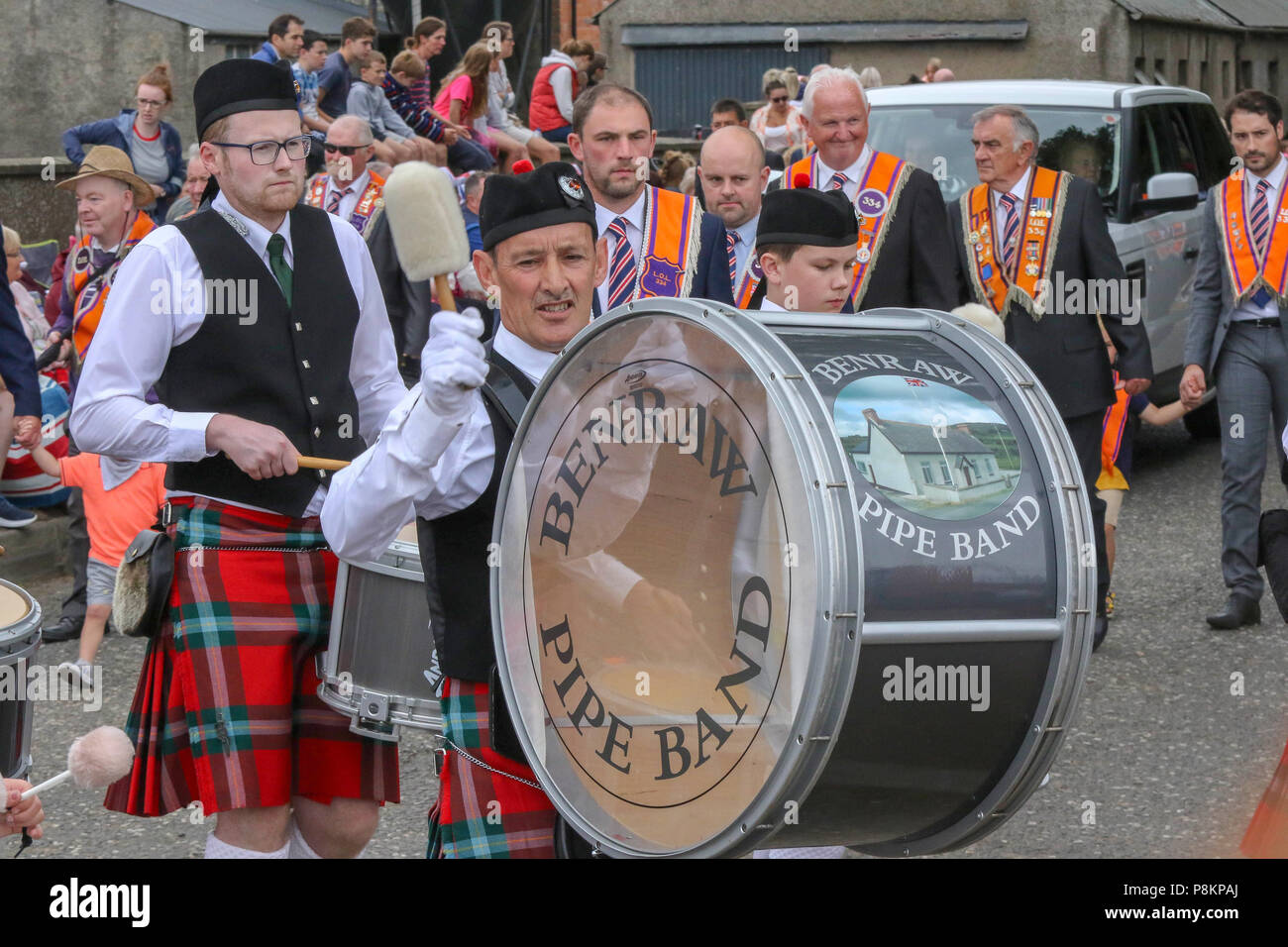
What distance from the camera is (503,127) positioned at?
12.6 metres

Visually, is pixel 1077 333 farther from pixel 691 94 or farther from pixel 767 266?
pixel 691 94

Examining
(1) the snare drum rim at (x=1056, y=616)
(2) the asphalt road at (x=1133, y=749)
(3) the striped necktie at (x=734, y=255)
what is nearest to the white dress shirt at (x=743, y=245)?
(3) the striped necktie at (x=734, y=255)

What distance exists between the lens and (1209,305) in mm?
7082

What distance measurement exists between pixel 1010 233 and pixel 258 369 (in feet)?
12.1

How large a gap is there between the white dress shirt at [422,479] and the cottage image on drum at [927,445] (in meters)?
0.38

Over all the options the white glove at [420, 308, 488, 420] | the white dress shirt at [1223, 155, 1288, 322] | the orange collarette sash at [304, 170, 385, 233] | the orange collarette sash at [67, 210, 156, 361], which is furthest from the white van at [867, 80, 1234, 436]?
the white glove at [420, 308, 488, 420]

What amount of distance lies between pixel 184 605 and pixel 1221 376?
4758mm

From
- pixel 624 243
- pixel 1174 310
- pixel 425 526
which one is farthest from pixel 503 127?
pixel 425 526

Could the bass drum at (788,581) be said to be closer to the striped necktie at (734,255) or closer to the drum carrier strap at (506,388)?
the drum carrier strap at (506,388)

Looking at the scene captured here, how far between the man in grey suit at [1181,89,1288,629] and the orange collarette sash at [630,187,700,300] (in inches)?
115

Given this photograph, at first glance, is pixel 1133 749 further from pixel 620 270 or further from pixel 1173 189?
pixel 1173 189

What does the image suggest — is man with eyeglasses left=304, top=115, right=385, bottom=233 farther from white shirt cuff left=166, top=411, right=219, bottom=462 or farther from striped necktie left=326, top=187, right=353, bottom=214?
white shirt cuff left=166, top=411, right=219, bottom=462

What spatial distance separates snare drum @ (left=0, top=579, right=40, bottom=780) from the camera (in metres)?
3.30

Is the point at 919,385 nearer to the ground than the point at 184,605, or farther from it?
farther from it
